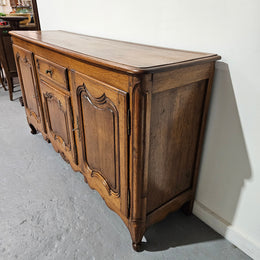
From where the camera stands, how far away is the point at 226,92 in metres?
0.90

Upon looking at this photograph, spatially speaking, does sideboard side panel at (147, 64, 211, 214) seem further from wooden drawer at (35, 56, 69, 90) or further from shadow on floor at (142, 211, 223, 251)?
wooden drawer at (35, 56, 69, 90)

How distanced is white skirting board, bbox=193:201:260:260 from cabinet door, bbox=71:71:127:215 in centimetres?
43

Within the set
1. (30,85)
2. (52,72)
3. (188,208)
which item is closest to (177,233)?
(188,208)

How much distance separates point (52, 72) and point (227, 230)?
1.12 metres

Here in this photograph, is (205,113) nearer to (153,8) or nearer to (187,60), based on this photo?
(187,60)

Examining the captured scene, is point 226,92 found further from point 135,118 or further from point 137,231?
point 137,231

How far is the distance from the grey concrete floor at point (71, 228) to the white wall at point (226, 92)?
0.13 meters

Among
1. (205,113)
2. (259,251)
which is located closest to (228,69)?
(205,113)

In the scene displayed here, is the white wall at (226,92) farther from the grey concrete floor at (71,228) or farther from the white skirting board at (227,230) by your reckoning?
the grey concrete floor at (71,228)

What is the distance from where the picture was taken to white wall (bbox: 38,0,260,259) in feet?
2.65

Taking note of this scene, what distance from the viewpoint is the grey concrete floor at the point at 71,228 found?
102 cm

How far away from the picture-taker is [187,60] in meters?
0.78

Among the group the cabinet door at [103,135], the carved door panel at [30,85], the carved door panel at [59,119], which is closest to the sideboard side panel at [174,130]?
the cabinet door at [103,135]

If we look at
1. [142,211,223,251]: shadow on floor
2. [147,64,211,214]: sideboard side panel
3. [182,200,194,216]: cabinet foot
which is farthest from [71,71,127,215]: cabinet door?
[182,200,194,216]: cabinet foot
